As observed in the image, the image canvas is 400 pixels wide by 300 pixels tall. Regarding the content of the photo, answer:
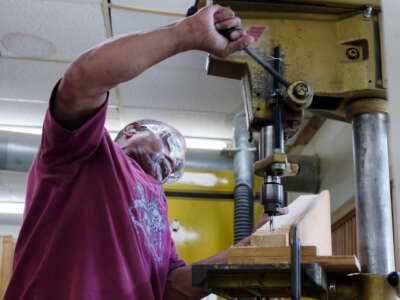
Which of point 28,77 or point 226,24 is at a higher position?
point 28,77

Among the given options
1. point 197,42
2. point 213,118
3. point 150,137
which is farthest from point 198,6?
point 213,118

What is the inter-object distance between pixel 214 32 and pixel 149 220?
658 millimetres

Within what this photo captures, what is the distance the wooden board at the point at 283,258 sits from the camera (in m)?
1.13

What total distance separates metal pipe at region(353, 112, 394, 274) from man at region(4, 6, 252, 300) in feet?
1.17

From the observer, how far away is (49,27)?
122 inches

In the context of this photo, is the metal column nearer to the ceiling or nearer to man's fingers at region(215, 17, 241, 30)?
man's fingers at region(215, 17, 241, 30)

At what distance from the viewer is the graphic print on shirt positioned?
5.34 ft

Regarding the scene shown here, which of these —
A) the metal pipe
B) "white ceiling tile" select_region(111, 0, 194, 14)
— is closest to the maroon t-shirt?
the metal pipe

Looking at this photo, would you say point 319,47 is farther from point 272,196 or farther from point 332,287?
point 332,287

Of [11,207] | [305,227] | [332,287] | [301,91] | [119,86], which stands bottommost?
[332,287]

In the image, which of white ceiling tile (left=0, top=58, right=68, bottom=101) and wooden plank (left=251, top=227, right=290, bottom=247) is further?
white ceiling tile (left=0, top=58, right=68, bottom=101)

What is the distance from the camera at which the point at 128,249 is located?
5.03 feet

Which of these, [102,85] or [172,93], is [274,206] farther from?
[172,93]

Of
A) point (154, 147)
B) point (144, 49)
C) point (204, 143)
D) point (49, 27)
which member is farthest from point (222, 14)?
point (204, 143)
